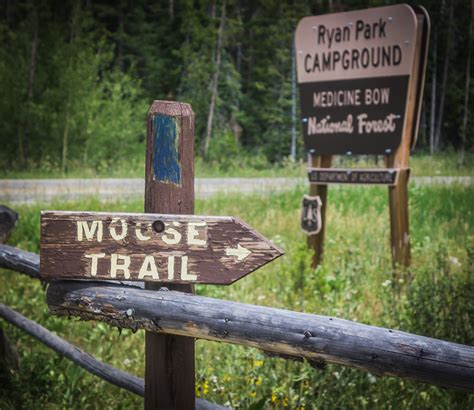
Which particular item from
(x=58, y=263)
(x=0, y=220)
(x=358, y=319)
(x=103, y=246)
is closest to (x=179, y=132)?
(x=103, y=246)

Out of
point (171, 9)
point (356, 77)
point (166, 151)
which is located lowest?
point (166, 151)

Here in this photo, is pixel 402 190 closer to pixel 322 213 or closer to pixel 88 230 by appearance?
pixel 322 213

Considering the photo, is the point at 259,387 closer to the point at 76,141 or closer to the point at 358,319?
the point at 358,319

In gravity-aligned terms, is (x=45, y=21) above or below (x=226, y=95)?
above

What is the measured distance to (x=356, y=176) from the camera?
20.0ft

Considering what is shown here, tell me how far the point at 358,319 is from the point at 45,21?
16.1m

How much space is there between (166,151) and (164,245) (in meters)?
0.34

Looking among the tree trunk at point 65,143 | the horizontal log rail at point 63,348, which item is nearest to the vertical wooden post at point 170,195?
the horizontal log rail at point 63,348

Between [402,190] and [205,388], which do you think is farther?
[402,190]

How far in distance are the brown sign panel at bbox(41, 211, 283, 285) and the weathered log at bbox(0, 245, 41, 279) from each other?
1.16 meters

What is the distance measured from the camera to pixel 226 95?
23.4 m

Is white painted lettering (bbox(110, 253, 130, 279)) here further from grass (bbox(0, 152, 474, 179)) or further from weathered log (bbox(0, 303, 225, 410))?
grass (bbox(0, 152, 474, 179))

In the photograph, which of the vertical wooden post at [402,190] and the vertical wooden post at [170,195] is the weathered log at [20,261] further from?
the vertical wooden post at [402,190]

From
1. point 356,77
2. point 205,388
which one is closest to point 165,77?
point 356,77
